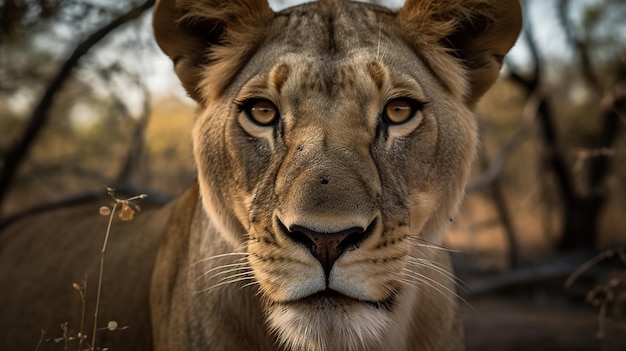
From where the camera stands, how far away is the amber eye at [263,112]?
2.71 metres

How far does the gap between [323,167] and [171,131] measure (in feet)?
35.5

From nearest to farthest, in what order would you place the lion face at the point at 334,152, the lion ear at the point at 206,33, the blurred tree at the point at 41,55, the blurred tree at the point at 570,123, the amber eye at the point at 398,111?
1. the lion face at the point at 334,152
2. the amber eye at the point at 398,111
3. the lion ear at the point at 206,33
4. the blurred tree at the point at 41,55
5. the blurred tree at the point at 570,123

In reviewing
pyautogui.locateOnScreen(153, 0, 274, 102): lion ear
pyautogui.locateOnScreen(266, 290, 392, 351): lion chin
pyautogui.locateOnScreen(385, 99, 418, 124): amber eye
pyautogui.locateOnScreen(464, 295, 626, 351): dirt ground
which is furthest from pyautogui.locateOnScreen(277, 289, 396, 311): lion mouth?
pyautogui.locateOnScreen(464, 295, 626, 351): dirt ground

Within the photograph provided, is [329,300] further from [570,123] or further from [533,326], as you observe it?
[570,123]

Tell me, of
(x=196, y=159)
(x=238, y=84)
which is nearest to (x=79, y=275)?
(x=196, y=159)

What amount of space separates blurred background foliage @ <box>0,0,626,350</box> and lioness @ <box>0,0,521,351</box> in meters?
2.12

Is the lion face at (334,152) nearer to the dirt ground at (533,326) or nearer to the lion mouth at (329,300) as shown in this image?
the lion mouth at (329,300)

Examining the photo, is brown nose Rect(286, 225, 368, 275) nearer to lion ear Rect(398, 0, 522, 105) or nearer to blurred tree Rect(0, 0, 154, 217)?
lion ear Rect(398, 0, 522, 105)

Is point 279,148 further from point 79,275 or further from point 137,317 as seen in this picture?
point 79,275

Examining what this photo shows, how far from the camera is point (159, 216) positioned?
4.24 m

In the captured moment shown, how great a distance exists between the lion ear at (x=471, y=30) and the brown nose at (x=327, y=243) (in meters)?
1.10

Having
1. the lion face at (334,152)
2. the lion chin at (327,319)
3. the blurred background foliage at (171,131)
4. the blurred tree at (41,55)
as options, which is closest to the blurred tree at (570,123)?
the blurred background foliage at (171,131)

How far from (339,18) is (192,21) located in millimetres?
601

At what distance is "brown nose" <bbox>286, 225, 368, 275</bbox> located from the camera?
2.13 meters
